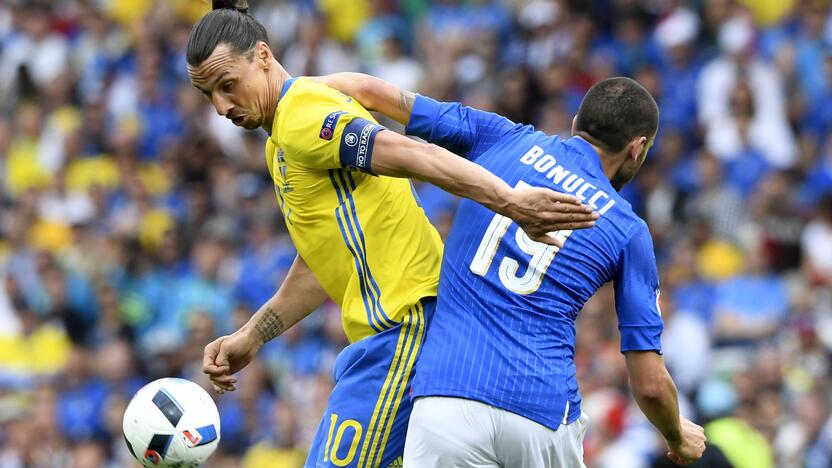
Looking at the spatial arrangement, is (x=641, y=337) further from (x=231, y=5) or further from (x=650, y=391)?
(x=231, y=5)


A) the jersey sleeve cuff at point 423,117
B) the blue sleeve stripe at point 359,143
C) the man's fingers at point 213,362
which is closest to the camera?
the blue sleeve stripe at point 359,143

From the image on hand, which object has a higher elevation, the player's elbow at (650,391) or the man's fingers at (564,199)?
the man's fingers at (564,199)

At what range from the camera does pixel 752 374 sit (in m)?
9.93

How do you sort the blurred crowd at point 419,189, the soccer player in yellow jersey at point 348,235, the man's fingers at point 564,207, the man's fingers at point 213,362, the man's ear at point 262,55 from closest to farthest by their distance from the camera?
the man's fingers at point 564,207
the soccer player in yellow jersey at point 348,235
the man's ear at point 262,55
the man's fingers at point 213,362
the blurred crowd at point 419,189

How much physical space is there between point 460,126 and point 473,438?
1.24 m

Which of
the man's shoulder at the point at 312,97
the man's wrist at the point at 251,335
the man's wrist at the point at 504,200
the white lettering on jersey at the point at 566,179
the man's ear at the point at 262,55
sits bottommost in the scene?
the man's wrist at the point at 251,335

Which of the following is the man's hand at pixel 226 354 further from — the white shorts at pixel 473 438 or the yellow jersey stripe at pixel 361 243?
the white shorts at pixel 473 438

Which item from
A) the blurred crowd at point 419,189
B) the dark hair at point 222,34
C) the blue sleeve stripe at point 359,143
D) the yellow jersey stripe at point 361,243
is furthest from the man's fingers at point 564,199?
the blurred crowd at point 419,189

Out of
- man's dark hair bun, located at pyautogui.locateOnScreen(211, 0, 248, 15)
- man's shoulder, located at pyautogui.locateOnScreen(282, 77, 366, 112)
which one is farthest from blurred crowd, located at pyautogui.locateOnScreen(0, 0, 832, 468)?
man's dark hair bun, located at pyautogui.locateOnScreen(211, 0, 248, 15)

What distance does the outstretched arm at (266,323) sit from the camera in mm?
5895

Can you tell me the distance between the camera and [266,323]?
593 cm

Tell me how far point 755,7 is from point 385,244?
9048mm

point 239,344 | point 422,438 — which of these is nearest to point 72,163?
point 239,344

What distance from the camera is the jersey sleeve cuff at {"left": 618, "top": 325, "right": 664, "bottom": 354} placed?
5129mm
